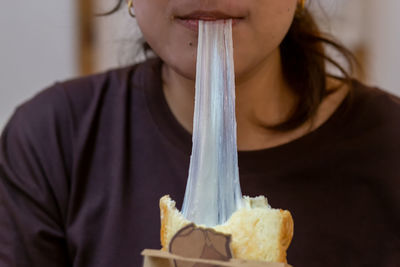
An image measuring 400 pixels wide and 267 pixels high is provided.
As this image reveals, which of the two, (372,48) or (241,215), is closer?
(241,215)

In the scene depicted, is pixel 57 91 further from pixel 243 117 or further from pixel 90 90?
pixel 243 117

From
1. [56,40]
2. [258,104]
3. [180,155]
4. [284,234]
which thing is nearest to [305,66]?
[258,104]

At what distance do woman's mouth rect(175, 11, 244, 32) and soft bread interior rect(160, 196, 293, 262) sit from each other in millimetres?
262

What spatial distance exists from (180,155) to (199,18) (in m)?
0.27

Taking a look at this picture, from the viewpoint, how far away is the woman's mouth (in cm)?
79

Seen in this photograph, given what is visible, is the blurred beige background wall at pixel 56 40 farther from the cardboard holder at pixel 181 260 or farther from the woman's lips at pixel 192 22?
the cardboard holder at pixel 181 260

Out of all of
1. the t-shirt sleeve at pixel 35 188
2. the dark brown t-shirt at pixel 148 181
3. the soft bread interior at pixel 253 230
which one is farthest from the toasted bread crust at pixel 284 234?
the t-shirt sleeve at pixel 35 188

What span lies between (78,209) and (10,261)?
0.44 ft

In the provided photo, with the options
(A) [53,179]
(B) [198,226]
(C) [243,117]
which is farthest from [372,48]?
(B) [198,226]

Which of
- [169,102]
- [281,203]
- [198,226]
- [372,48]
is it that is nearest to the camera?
[198,226]

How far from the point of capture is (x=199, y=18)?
2.61ft

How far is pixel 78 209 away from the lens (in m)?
0.99

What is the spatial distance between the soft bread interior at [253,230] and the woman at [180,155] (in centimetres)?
24

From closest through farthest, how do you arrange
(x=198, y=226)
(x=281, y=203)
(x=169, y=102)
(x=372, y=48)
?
(x=198, y=226)
(x=281, y=203)
(x=169, y=102)
(x=372, y=48)
